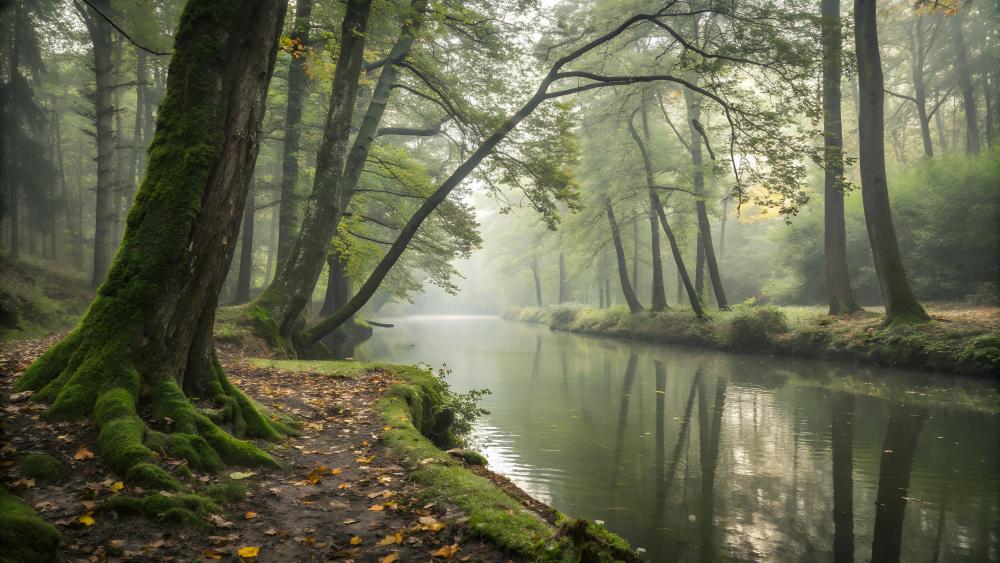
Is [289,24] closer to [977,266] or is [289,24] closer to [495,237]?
[977,266]

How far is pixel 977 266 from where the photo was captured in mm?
18328

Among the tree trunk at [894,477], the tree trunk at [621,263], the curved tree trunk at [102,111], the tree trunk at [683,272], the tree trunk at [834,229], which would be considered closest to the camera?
the tree trunk at [894,477]

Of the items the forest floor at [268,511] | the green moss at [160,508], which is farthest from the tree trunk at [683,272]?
the green moss at [160,508]

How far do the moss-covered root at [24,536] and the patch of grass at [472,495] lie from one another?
2130mm

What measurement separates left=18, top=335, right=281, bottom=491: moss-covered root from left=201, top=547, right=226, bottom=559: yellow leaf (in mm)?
632

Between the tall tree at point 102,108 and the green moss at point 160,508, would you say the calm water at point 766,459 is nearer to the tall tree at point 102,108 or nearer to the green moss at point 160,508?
the green moss at point 160,508

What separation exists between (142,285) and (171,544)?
219 centimetres

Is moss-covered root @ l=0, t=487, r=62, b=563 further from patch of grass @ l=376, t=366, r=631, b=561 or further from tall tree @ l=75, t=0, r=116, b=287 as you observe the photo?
tall tree @ l=75, t=0, r=116, b=287

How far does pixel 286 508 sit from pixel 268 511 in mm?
119

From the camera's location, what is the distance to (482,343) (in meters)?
25.9

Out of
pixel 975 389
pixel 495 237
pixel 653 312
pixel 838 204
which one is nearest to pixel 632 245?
pixel 653 312

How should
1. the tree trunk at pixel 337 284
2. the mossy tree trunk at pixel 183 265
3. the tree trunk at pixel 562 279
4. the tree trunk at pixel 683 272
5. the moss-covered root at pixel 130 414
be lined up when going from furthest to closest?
the tree trunk at pixel 562 279 < the tree trunk at pixel 683 272 < the tree trunk at pixel 337 284 < the mossy tree trunk at pixel 183 265 < the moss-covered root at pixel 130 414

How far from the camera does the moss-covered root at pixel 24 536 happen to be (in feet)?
8.17

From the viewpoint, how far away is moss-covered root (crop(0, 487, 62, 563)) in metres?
2.49
